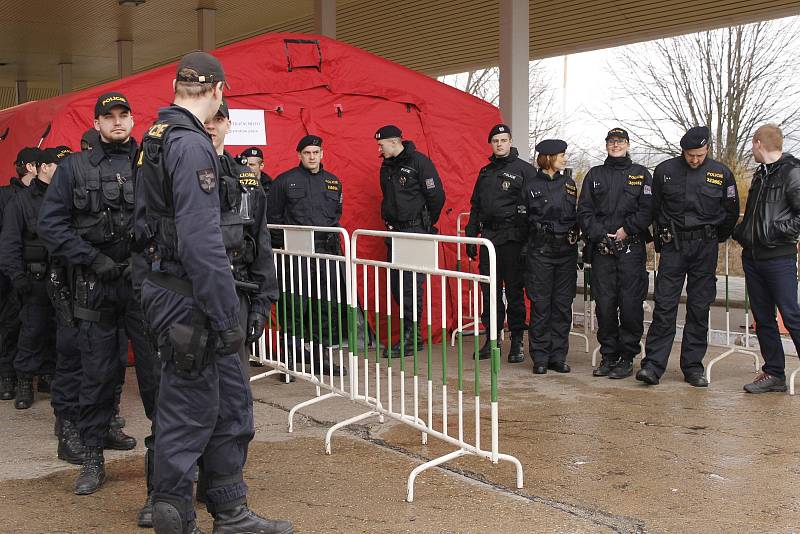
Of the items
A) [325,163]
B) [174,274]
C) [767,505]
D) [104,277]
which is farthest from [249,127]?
[767,505]

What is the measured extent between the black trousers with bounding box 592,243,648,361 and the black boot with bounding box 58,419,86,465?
13.8 feet

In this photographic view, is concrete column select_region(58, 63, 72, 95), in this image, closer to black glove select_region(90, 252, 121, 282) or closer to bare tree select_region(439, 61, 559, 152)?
black glove select_region(90, 252, 121, 282)

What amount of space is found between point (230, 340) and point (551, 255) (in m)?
4.59

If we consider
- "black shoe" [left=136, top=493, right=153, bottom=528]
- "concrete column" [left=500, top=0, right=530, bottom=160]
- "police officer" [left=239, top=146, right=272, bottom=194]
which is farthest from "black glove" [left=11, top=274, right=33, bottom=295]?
"concrete column" [left=500, top=0, right=530, bottom=160]

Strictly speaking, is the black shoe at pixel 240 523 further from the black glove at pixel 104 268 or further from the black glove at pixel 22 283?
the black glove at pixel 22 283

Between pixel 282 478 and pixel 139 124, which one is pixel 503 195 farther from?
pixel 282 478

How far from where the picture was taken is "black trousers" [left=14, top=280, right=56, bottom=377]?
275 inches

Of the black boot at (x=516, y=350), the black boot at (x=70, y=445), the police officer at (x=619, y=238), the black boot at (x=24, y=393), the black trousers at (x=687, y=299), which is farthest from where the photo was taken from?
the black boot at (x=516, y=350)

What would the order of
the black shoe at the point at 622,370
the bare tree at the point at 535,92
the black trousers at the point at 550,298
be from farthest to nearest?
the bare tree at the point at 535,92 < the black trousers at the point at 550,298 < the black shoe at the point at 622,370

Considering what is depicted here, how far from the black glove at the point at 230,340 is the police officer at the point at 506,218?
14.8 ft

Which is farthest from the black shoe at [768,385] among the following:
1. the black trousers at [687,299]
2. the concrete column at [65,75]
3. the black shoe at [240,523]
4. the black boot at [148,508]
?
the concrete column at [65,75]

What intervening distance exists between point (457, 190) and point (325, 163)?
5.18ft

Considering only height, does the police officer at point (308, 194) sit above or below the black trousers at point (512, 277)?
above

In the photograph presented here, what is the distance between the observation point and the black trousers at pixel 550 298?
7789 millimetres
